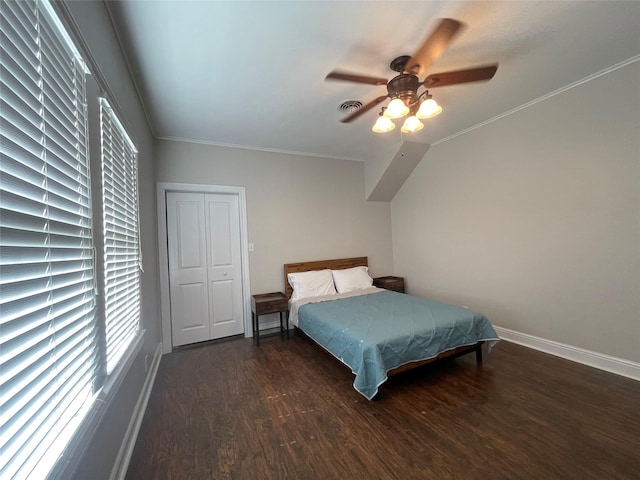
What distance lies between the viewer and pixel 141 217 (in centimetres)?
242

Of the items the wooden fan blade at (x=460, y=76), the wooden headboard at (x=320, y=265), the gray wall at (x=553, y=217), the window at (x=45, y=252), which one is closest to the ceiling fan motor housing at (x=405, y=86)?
the wooden fan blade at (x=460, y=76)

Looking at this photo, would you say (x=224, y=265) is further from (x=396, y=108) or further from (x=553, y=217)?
(x=553, y=217)

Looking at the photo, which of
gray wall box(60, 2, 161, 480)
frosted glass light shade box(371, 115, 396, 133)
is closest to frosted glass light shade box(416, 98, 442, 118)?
frosted glass light shade box(371, 115, 396, 133)

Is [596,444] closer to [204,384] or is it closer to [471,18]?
[471,18]

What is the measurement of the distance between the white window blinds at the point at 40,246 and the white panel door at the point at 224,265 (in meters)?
2.49

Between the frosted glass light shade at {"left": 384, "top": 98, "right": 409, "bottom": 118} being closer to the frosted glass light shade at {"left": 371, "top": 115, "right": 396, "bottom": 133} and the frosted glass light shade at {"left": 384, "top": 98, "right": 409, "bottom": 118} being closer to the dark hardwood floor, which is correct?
the frosted glass light shade at {"left": 371, "top": 115, "right": 396, "bottom": 133}

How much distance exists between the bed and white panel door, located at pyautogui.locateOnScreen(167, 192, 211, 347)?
3.92 ft

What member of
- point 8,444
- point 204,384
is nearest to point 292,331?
point 204,384

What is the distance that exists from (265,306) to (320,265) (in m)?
1.10

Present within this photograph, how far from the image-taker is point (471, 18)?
1.70 meters

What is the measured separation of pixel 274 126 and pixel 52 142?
246 centimetres

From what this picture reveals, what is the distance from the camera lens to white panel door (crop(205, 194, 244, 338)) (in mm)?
3600

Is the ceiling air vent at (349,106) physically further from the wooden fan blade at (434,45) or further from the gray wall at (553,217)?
the gray wall at (553,217)

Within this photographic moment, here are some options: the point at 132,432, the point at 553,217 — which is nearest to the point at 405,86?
the point at 553,217
